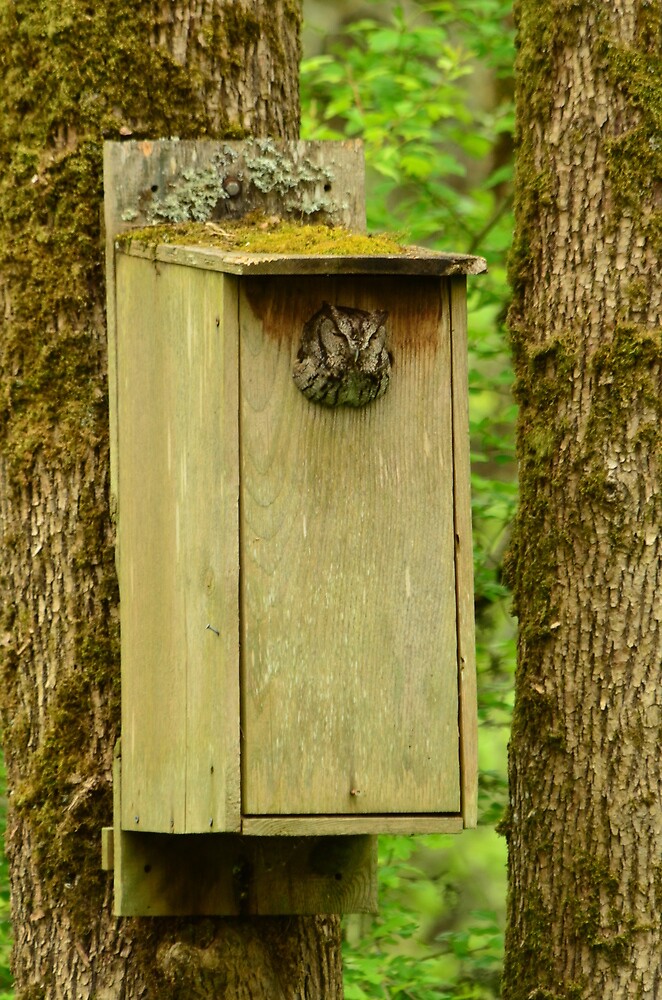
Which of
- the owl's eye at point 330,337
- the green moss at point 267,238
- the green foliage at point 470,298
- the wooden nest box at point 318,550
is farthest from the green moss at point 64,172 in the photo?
the green foliage at point 470,298

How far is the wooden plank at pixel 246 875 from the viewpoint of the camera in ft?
7.58

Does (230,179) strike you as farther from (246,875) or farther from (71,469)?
(246,875)

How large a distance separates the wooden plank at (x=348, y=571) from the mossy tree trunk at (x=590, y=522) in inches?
25.4

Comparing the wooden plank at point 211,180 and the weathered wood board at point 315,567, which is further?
the wooden plank at point 211,180

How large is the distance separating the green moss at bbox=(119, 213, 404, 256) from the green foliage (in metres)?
1.20

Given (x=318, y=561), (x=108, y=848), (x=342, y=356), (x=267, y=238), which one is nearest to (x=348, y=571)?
(x=318, y=561)

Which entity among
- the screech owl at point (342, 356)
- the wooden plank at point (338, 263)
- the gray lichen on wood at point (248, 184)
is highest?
the gray lichen on wood at point (248, 184)

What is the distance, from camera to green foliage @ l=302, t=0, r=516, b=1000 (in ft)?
11.9

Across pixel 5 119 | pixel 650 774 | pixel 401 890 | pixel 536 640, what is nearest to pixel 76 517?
pixel 5 119

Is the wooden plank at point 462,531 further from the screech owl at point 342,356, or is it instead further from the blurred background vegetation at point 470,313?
the blurred background vegetation at point 470,313

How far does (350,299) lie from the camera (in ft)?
6.61

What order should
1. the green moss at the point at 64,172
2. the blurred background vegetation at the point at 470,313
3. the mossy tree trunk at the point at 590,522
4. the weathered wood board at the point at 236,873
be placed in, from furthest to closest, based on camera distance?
1. the blurred background vegetation at the point at 470,313
2. the mossy tree trunk at the point at 590,522
3. the green moss at the point at 64,172
4. the weathered wood board at the point at 236,873

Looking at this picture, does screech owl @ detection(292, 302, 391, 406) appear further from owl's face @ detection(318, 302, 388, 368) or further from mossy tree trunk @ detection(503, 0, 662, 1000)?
mossy tree trunk @ detection(503, 0, 662, 1000)

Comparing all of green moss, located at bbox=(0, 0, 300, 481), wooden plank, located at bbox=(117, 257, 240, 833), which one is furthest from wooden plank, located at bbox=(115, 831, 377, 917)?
green moss, located at bbox=(0, 0, 300, 481)
